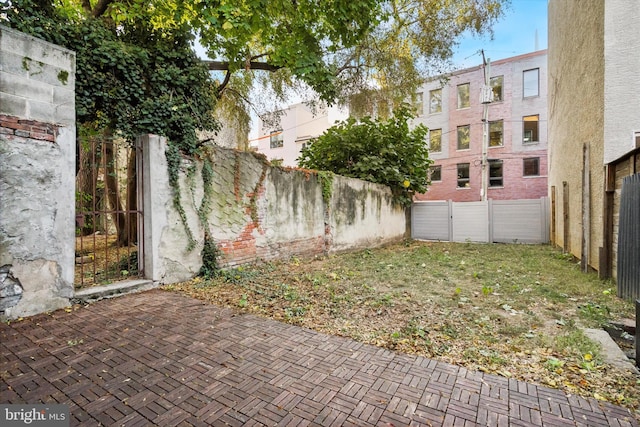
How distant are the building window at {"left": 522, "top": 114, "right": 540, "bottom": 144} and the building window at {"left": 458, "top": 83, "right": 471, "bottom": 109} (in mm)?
3252

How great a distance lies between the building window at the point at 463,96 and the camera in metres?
18.8

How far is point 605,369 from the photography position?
231 cm

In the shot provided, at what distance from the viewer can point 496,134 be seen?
18375mm

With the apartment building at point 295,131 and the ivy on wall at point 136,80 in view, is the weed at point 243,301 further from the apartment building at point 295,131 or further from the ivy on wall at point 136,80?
the apartment building at point 295,131

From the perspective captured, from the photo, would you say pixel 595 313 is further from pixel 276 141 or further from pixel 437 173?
pixel 276 141

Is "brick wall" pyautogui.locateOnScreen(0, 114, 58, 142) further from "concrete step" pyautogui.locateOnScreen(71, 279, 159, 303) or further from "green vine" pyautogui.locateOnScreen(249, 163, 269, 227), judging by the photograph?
"green vine" pyautogui.locateOnScreen(249, 163, 269, 227)

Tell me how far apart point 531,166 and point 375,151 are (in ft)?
40.1

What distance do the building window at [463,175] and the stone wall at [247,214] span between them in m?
12.3

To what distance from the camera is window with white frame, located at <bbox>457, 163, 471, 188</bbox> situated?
19.0m

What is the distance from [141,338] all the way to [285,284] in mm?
2275

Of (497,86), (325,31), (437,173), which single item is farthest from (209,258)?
(497,86)

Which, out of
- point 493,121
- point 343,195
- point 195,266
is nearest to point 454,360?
point 195,266

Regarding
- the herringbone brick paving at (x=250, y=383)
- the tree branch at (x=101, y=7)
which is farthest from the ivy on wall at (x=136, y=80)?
the herringbone brick paving at (x=250, y=383)

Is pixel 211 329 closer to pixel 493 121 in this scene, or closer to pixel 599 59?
pixel 599 59
